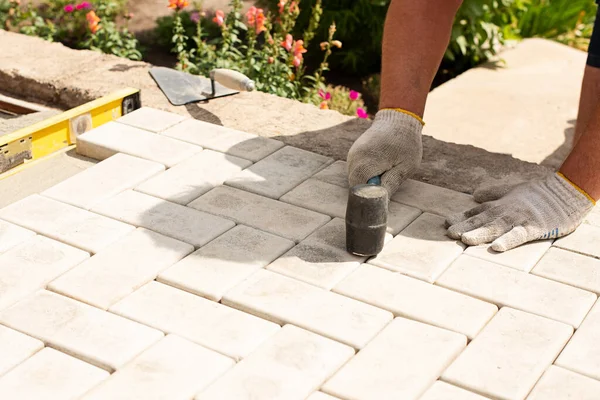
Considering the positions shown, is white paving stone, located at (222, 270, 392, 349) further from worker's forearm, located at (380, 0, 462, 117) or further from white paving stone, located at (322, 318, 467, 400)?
worker's forearm, located at (380, 0, 462, 117)

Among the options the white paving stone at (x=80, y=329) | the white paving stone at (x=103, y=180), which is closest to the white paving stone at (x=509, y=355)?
the white paving stone at (x=80, y=329)

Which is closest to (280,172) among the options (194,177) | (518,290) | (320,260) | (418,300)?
(194,177)

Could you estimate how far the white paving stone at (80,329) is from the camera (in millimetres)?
2561

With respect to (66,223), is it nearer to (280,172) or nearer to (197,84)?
(280,172)

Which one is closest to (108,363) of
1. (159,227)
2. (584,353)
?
(159,227)

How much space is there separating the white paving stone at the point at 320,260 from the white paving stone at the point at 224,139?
69 cm

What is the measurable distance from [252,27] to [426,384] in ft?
9.91

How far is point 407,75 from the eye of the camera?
11.8ft

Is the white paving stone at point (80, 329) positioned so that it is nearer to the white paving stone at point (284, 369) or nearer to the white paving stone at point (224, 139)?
the white paving stone at point (284, 369)

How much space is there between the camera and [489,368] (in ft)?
8.39

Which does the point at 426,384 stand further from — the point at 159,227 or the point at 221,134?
the point at 221,134

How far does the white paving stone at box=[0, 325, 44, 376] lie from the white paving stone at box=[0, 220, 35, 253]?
1.63ft

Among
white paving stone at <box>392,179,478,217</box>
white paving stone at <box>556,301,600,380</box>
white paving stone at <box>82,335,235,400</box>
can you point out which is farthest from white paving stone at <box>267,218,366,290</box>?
white paving stone at <box>556,301,600,380</box>

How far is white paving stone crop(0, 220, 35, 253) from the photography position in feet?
10.2
